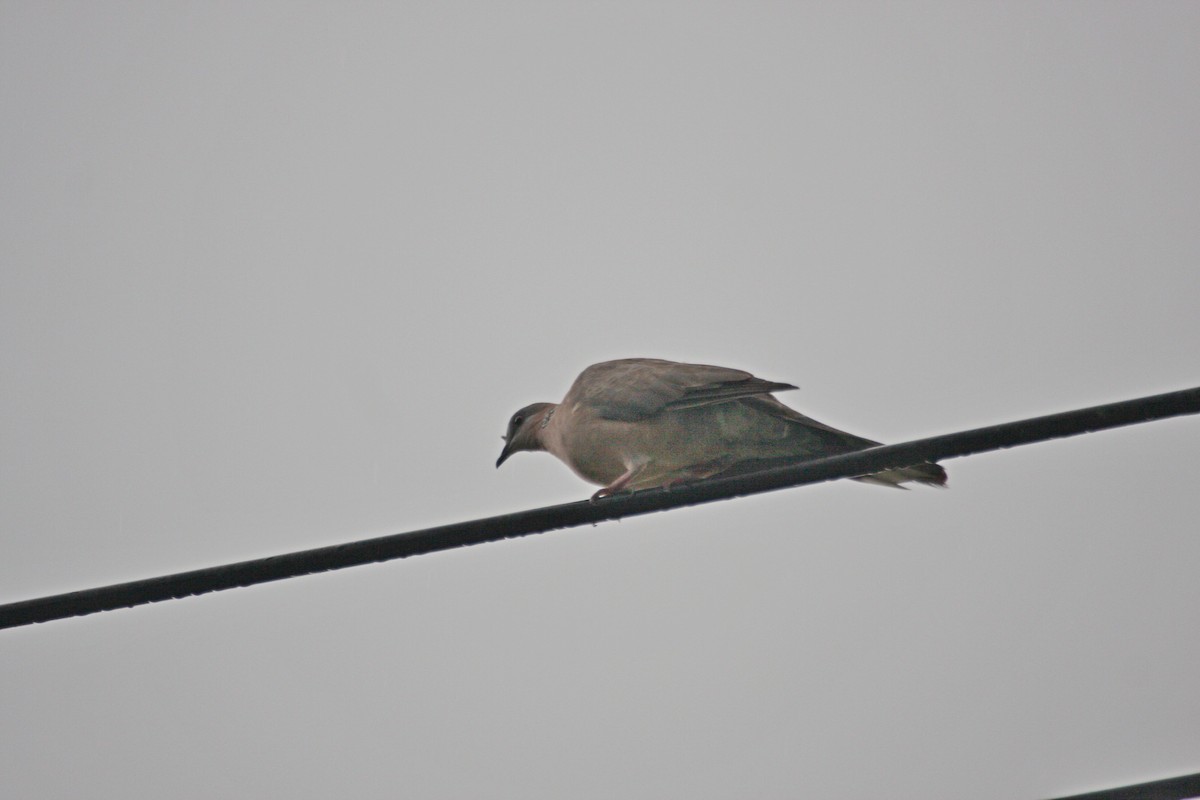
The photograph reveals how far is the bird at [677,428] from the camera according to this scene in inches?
218

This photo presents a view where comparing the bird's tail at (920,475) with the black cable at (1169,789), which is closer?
the black cable at (1169,789)

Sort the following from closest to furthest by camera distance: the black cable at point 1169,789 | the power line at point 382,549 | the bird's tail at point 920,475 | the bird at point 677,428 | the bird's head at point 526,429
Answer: the black cable at point 1169,789 < the power line at point 382,549 < the bird's tail at point 920,475 < the bird at point 677,428 < the bird's head at point 526,429

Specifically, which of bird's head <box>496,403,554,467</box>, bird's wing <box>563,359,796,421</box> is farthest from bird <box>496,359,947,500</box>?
bird's head <box>496,403,554,467</box>

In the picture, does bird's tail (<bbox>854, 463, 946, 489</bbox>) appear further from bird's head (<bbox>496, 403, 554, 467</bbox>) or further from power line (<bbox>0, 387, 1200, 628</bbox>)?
bird's head (<bbox>496, 403, 554, 467</bbox>)

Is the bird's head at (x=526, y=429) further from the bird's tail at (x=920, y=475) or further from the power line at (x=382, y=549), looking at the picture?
the power line at (x=382, y=549)

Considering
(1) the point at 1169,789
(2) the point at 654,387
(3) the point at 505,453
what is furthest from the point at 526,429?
(1) the point at 1169,789

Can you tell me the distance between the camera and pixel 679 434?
232 inches

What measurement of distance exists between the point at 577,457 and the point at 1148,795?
4.05 m

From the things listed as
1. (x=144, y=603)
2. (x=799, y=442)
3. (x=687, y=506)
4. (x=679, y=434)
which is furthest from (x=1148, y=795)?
(x=679, y=434)

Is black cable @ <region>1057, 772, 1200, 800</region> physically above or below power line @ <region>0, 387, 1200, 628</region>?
below

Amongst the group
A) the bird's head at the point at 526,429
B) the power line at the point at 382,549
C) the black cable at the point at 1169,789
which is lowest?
the black cable at the point at 1169,789

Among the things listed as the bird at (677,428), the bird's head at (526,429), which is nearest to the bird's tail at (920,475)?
the bird at (677,428)

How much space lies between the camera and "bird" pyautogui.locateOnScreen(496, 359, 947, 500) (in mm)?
5546

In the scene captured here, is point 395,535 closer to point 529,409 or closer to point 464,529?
point 464,529
